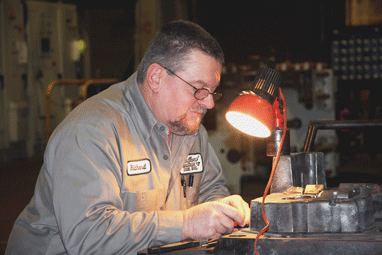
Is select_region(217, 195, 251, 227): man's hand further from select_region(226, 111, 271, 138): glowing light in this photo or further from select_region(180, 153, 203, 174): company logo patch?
select_region(226, 111, 271, 138): glowing light

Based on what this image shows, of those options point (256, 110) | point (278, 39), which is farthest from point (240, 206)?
point (278, 39)

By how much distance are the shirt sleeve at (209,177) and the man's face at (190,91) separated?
0.28m

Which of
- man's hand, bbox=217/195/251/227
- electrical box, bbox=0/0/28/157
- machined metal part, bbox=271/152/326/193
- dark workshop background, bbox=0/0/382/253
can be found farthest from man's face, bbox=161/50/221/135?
electrical box, bbox=0/0/28/157

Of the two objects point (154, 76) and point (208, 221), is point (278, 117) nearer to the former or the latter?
point (208, 221)

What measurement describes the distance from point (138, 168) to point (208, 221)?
0.33 meters

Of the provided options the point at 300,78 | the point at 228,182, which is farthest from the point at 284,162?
the point at 228,182

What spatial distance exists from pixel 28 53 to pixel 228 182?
13.2 feet

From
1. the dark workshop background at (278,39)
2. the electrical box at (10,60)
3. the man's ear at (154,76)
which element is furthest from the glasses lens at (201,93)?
the electrical box at (10,60)

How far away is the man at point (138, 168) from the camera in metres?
1.31

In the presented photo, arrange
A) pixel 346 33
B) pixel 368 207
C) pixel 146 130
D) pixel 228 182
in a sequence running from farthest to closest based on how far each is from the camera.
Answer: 1. pixel 346 33
2. pixel 228 182
3. pixel 146 130
4. pixel 368 207

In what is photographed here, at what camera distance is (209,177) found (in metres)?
1.96

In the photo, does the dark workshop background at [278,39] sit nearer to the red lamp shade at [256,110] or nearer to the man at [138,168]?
the man at [138,168]

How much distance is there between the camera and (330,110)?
4.45 meters

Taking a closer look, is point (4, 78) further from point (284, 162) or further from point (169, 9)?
point (284, 162)
